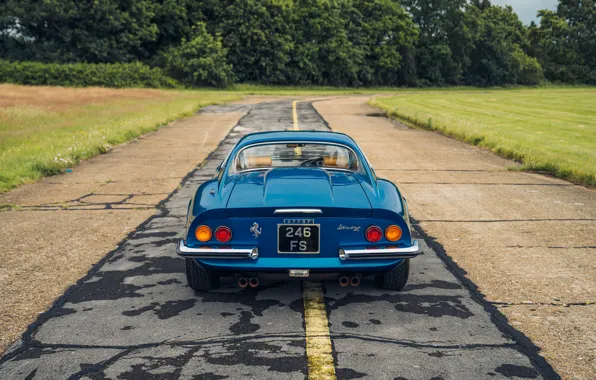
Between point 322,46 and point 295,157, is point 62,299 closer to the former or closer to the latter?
point 295,157

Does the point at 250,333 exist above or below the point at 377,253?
below

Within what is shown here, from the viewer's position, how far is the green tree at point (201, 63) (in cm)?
6475

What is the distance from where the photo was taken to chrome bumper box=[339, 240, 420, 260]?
4.91 meters

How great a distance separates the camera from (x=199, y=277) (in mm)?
5391

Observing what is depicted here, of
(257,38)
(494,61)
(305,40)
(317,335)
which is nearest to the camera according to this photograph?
→ (317,335)

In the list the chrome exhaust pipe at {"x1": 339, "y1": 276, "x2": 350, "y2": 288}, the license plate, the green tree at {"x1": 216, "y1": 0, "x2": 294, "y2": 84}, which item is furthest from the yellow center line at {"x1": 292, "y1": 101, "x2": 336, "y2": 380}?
the green tree at {"x1": 216, "y1": 0, "x2": 294, "y2": 84}

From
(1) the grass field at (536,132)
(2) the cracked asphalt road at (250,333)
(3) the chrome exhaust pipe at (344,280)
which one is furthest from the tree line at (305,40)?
(3) the chrome exhaust pipe at (344,280)

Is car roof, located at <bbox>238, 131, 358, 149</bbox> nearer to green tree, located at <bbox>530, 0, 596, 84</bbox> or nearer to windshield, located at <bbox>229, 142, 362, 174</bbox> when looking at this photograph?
windshield, located at <bbox>229, 142, 362, 174</bbox>

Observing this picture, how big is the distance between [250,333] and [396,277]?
147 cm

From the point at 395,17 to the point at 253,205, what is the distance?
84.4 meters

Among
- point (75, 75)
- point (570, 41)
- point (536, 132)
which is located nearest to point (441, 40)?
point (570, 41)

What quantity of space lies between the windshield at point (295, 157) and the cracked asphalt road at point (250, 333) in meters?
1.15

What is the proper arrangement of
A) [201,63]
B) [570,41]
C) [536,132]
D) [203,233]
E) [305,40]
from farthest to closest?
[570,41] < [305,40] < [201,63] < [536,132] < [203,233]

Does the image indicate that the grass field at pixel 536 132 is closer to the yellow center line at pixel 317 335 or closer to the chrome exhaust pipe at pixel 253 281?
the yellow center line at pixel 317 335
